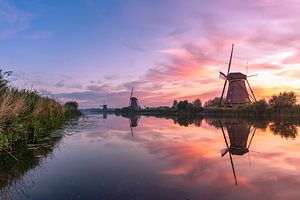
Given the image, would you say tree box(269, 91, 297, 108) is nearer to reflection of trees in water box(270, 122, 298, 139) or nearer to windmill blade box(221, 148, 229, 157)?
reflection of trees in water box(270, 122, 298, 139)

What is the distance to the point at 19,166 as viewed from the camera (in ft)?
26.3

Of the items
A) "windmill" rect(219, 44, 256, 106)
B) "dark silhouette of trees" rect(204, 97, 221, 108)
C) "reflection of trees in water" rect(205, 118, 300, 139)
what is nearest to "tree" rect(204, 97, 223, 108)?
"dark silhouette of trees" rect(204, 97, 221, 108)

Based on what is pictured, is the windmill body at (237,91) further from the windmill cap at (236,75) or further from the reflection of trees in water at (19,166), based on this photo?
the reflection of trees in water at (19,166)

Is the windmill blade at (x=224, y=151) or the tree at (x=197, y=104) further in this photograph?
the tree at (x=197, y=104)

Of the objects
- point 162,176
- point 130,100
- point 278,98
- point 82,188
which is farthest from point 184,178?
point 130,100

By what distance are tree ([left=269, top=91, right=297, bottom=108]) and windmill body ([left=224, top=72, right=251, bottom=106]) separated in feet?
22.2

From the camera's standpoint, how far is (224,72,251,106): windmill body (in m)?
56.7

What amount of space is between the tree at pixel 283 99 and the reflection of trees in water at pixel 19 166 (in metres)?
40.3

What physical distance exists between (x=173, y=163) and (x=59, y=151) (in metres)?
4.19

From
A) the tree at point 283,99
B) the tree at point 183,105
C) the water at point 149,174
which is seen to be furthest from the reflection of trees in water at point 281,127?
the tree at point 183,105

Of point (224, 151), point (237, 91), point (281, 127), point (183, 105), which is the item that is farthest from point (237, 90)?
point (224, 151)

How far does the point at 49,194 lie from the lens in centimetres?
562

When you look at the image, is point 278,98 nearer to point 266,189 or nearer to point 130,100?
point 266,189

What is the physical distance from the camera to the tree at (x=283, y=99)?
46234mm
